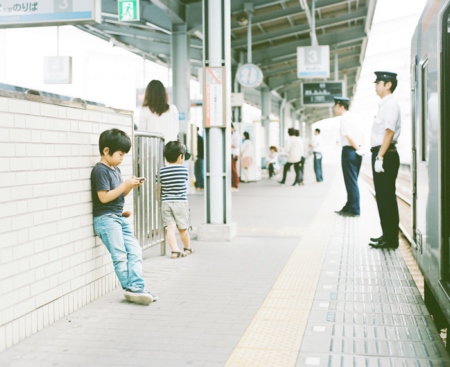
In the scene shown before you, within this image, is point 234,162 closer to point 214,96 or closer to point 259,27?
point 259,27

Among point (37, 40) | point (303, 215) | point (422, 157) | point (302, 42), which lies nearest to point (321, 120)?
point (302, 42)

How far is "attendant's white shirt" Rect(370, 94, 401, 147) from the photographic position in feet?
20.0

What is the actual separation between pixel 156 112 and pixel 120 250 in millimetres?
2680

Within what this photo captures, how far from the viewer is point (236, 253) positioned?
6211 millimetres

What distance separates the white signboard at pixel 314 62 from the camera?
57.0ft

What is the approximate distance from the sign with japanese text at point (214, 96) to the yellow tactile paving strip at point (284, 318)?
1865 millimetres

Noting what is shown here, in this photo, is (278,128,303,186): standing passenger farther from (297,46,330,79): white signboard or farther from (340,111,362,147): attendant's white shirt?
(340,111,362,147): attendant's white shirt

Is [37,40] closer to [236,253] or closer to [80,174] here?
[236,253]

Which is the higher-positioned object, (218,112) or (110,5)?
(110,5)

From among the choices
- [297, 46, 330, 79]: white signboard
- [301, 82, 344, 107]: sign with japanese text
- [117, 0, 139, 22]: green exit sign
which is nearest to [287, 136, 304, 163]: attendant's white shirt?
[297, 46, 330, 79]: white signboard

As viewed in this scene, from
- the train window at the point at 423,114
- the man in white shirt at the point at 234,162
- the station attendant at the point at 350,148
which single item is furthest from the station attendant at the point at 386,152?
the man in white shirt at the point at 234,162

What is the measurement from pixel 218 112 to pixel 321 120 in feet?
209

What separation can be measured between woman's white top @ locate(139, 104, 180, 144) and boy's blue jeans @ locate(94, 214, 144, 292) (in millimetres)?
2416

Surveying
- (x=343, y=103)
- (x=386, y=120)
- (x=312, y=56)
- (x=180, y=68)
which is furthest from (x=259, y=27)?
(x=386, y=120)
